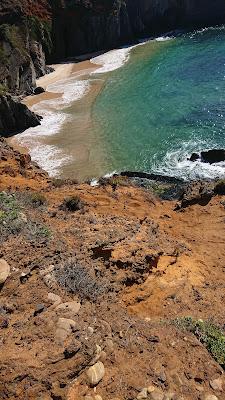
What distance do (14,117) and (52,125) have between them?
4.07m

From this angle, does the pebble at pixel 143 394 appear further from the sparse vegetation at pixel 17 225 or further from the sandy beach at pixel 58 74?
the sandy beach at pixel 58 74

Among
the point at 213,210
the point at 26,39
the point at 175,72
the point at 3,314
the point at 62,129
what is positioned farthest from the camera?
the point at 26,39

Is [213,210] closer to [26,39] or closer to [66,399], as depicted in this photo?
[66,399]

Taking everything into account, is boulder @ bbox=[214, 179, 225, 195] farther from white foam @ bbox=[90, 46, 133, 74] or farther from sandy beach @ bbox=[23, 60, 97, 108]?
white foam @ bbox=[90, 46, 133, 74]

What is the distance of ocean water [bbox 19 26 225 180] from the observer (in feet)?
117

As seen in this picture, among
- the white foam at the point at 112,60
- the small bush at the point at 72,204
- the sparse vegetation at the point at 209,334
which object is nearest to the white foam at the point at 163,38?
the white foam at the point at 112,60

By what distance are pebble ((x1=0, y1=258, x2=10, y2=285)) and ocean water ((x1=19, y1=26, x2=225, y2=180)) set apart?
2045 cm

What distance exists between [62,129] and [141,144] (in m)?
9.69

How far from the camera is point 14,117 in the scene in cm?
4412

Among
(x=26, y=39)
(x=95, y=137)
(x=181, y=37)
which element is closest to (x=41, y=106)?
(x=95, y=137)

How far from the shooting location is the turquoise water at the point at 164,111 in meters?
35.7

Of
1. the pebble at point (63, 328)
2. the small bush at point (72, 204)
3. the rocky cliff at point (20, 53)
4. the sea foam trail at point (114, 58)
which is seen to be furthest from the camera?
the sea foam trail at point (114, 58)

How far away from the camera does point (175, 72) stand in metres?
57.6

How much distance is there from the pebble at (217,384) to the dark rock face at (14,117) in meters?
37.4
